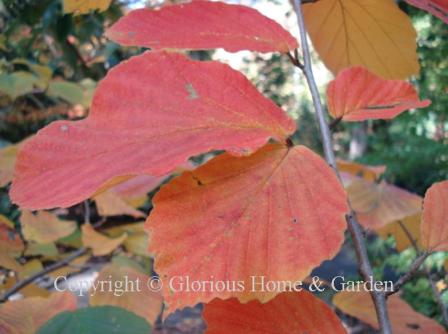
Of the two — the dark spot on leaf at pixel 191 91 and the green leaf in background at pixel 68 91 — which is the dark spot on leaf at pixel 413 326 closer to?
the dark spot on leaf at pixel 191 91

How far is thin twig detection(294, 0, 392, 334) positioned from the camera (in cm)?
30

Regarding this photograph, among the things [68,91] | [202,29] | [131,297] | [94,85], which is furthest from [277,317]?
[94,85]

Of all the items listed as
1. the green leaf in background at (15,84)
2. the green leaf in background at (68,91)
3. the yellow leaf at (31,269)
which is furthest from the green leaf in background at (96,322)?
the green leaf in background at (68,91)

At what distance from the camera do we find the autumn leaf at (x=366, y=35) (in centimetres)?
46

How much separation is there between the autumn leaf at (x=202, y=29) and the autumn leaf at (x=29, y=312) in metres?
0.30

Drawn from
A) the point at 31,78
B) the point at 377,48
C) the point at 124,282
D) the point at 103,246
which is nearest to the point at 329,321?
the point at 377,48

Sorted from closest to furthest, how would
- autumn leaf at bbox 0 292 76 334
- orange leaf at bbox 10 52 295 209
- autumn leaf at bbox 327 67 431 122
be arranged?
1. orange leaf at bbox 10 52 295 209
2. autumn leaf at bbox 327 67 431 122
3. autumn leaf at bbox 0 292 76 334

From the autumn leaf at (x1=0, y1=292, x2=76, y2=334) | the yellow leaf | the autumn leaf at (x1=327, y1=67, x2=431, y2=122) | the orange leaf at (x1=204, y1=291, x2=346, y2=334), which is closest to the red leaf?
the autumn leaf at (x1=327, y1=67, x2=431, y2=122)

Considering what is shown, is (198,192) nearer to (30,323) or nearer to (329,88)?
(329,88)

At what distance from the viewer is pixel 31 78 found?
1.28m

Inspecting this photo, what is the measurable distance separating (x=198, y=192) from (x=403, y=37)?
30cm

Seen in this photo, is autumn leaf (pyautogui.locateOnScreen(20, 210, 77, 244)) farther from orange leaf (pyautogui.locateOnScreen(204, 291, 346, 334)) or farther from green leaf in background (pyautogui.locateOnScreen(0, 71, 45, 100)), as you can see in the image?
orange leaf (pyautogui.locateOnScreen(204, 291, 346, 334))

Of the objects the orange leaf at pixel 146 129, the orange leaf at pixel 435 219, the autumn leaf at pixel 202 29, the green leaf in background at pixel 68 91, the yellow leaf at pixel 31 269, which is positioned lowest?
the yellow leaf at pixel 31 269

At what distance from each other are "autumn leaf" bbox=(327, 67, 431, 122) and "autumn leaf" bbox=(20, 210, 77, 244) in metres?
0.66
